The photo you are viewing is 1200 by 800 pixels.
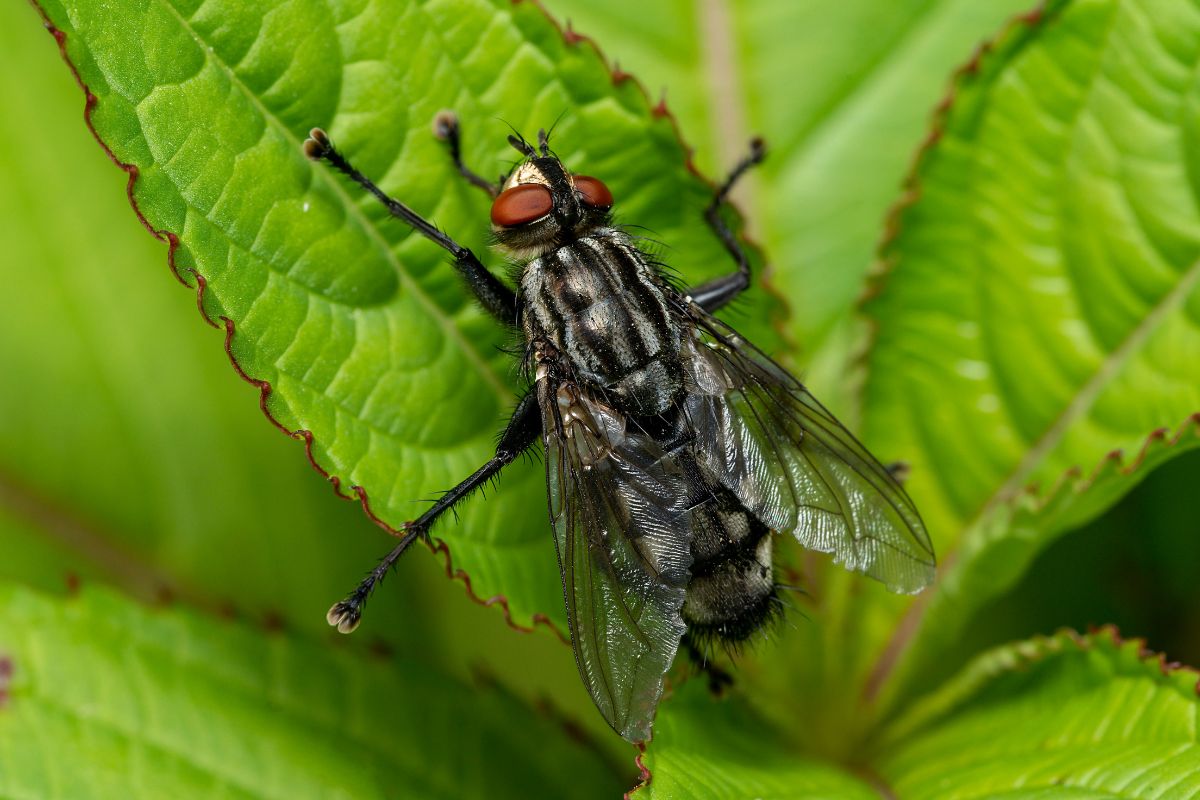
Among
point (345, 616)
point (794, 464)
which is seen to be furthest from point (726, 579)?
point (345, 616)

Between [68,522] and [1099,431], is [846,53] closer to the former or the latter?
[1099,431]

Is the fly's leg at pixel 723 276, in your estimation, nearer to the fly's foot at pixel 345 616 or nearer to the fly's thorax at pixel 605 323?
the fly's thorax at pixel 605 323

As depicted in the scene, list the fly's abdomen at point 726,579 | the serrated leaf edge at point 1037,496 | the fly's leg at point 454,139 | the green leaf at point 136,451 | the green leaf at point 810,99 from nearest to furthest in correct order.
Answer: the serrated leaf edge at point 1037,496
the fly's leg at point 454,139
the fly's abdomen at point 726,579
the green leaf at point 810,99
the green leaf at point 136,451

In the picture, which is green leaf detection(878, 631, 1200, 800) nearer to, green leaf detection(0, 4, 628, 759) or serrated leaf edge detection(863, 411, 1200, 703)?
serrated leaf edge detection(863, 411, 1200, 703)

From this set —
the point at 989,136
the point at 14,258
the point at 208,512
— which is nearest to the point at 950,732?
the point at 989,136

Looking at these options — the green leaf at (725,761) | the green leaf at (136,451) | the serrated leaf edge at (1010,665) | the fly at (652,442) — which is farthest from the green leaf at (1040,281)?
the green leaf at (136,451)

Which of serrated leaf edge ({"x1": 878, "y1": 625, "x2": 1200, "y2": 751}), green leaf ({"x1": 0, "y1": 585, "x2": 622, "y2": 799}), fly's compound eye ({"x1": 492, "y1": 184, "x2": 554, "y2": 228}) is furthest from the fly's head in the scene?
serrated leaf edge ({"x1": 878, "y1": 625, "x2": 1200, "y2": 751})

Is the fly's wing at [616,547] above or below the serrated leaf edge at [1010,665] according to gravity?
below
